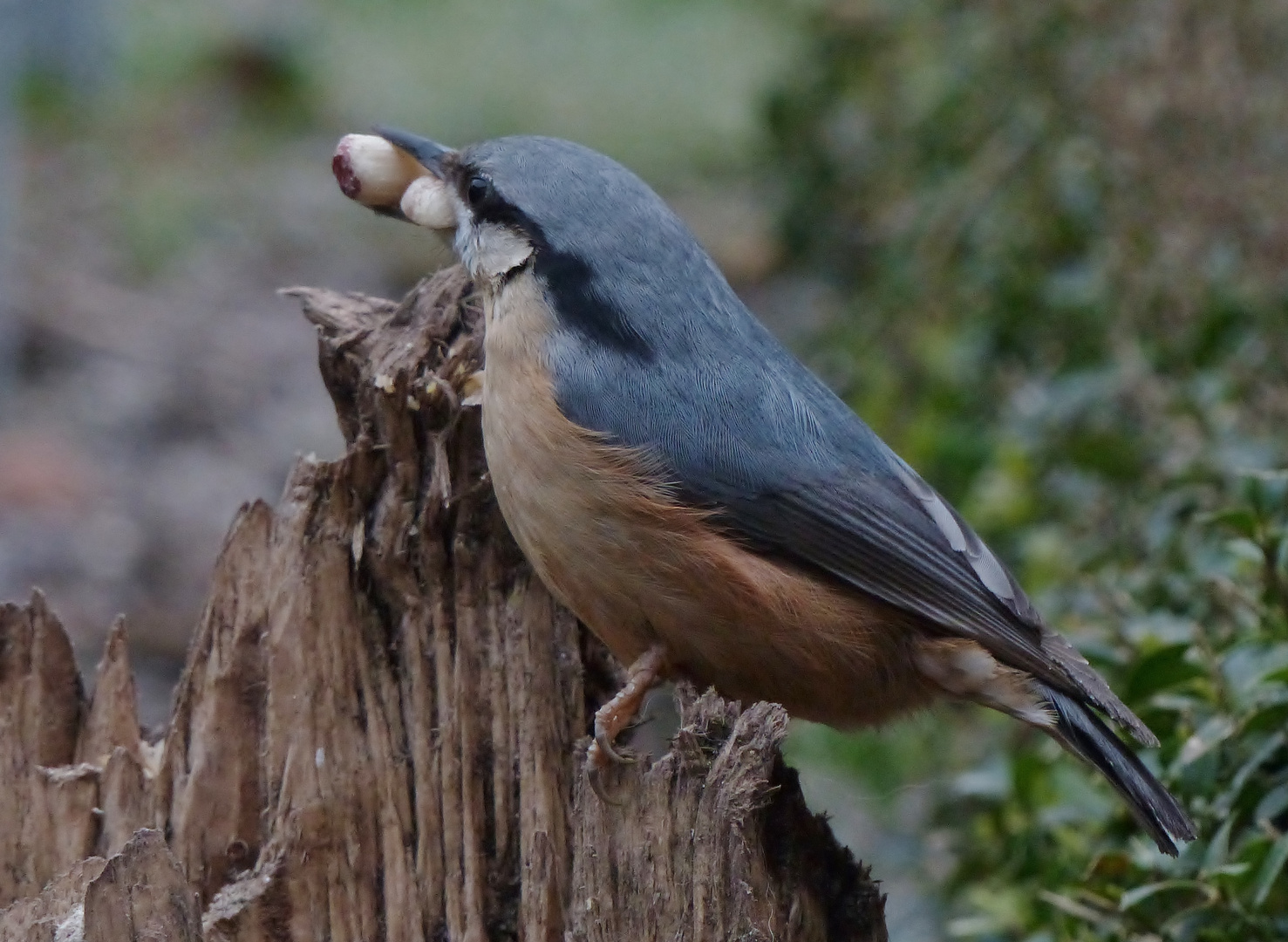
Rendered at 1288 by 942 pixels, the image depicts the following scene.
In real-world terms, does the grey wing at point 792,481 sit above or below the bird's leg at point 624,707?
above

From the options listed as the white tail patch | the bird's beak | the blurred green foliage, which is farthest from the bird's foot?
the bird's beak

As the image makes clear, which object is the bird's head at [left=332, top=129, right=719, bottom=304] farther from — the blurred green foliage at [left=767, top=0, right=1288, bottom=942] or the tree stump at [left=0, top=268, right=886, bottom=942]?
the blurred green foliage at [left=767, top=0, right=1288, bottom=942]

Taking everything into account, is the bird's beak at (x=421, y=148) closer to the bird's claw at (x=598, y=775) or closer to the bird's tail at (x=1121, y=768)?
the bird's claw at (x=598, y=775)

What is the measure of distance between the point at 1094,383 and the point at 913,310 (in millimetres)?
1404

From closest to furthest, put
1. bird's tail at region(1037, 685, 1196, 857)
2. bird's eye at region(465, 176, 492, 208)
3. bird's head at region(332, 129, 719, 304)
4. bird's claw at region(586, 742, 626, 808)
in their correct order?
bird's claw at region(586, 742, 626, 808) < bird's tail at region(1037, 685, 1196, 857) < bird's head at region(332, 129, 719, 304) < bird's eye at region(465, 176, 492, 208)

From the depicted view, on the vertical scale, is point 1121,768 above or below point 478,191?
below

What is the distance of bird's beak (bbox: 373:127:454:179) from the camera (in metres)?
3.42

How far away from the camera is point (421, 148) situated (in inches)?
136

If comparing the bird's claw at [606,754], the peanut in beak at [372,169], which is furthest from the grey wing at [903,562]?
the peanut in beak at [372,169]

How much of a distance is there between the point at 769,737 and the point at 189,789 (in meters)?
1.15

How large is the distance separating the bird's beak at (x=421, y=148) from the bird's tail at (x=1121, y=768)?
63.2 inches

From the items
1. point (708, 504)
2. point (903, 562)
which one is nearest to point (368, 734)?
point (708, 504)

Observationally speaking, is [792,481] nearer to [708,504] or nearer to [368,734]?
[708,504]

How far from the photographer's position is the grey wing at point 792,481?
117 inches
